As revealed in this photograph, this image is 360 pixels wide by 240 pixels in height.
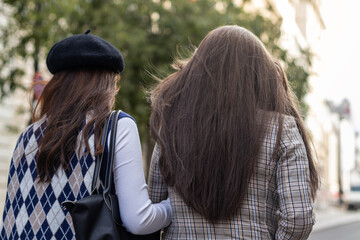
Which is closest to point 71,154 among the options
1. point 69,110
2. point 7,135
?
point 69,110

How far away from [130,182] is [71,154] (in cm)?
27

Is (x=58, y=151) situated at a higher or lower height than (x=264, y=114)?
lower

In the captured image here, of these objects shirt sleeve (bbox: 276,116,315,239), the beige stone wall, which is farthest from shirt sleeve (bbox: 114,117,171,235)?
the beige stone wall

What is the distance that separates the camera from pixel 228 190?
7.56 ft

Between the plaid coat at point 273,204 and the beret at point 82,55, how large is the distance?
0.71 m

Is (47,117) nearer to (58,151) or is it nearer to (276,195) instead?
(58,151)

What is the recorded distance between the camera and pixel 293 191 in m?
2.30

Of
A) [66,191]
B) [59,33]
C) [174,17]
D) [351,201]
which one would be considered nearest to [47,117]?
[66,191]

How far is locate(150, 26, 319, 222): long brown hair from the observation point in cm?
232

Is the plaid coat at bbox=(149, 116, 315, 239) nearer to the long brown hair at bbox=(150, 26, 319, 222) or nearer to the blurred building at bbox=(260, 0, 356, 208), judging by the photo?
the long brown hair at bbox=(150, 26, 319, 222)

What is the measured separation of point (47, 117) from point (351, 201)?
4456cm

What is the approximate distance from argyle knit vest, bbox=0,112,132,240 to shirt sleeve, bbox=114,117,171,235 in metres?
0.07

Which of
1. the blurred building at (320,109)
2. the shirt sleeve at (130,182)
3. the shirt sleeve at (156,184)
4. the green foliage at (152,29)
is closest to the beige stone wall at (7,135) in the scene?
the green foliage at (152,29)

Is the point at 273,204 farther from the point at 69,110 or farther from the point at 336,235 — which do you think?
the point at 336,235
